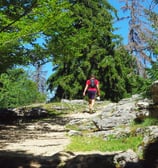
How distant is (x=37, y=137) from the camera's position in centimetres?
1287

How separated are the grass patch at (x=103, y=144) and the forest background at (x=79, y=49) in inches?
125

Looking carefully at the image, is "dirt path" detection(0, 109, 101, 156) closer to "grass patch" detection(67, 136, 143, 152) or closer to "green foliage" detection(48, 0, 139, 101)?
"grass patch" detection(67, 136, 143, 152)

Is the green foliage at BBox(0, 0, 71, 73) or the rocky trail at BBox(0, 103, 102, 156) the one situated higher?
the green foliage at BBox(0, 0, 71, 73)

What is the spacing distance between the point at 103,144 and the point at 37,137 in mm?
2640

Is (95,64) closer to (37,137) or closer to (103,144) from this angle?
(37,137)

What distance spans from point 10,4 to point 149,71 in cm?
564

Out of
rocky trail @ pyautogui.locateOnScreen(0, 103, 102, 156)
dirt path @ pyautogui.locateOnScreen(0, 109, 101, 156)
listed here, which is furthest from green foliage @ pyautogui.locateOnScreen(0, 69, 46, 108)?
dirt path @ pyautogui.locateOnScreen(0, 109, 101, 156)

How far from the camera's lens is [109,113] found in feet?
52.0

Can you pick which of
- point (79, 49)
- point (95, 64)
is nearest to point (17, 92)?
point (95, 64)

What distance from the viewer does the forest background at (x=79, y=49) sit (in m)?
12.0

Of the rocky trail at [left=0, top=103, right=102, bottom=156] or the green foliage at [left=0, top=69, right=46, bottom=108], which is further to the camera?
the green foliage at [left=0, top=69, right=46, bottom=108]

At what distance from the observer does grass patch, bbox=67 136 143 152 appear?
10250 mm

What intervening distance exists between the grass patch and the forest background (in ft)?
10.4

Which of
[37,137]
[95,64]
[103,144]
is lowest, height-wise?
[103,144]
